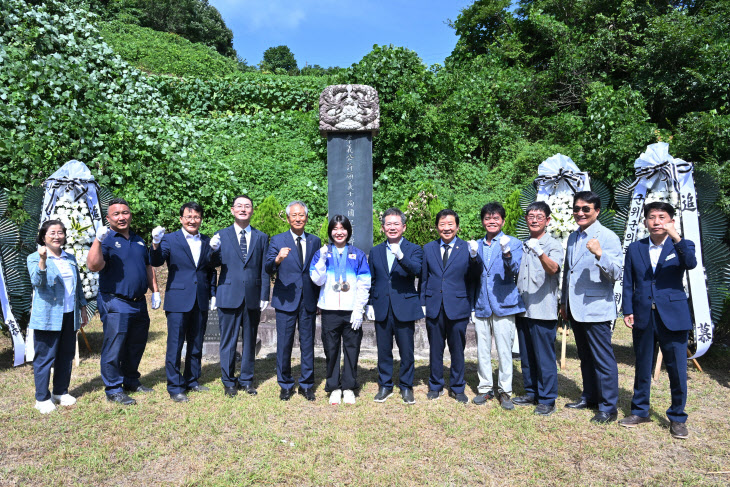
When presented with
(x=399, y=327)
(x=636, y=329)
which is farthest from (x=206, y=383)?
(x=636, y=329)

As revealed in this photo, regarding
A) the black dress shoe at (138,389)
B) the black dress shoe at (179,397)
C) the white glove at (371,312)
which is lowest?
the black dress shoe at (179,397)

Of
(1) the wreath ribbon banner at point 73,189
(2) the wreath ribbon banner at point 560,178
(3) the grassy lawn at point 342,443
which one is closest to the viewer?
(3) the grassy lawn at point 342,443

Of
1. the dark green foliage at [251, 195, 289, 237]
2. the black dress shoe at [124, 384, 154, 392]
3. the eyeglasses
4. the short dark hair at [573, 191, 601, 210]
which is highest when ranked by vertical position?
the dark green foliage at [251, 195, 289, 237]

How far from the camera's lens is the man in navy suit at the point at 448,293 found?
4.37m

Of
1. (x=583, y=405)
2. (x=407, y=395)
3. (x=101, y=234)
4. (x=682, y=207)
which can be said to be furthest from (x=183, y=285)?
(x=682, y=207)

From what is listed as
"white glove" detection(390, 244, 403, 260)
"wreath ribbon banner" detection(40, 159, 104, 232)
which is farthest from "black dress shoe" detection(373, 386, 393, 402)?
"wreath ribbon banner" detection(40, 159, 104, 232)

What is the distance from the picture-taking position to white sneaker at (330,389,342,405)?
444 cm

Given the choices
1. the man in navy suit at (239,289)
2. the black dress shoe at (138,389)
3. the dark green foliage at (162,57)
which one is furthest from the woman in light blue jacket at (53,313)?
the dark green foliage at (162,57)

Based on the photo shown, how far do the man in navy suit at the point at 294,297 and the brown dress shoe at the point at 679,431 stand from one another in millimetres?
2989

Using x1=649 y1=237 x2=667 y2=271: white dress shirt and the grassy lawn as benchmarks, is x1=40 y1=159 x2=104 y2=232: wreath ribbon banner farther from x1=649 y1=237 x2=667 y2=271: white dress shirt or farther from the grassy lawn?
x1=649 y1=237 x2=667 y2=271: white dress shirt

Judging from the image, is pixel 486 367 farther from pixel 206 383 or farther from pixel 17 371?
pixel 17 371

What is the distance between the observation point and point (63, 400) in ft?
14.3

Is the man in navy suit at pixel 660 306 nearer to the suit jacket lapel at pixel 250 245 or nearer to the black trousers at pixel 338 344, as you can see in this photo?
the black trousers at pixel 338 344

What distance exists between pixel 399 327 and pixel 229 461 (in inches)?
72.0
